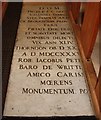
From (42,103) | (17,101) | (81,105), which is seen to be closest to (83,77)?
(81,105)

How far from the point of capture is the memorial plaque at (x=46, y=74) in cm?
129

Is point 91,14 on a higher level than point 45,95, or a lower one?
higher

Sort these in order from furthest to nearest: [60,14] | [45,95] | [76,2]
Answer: [60,14]
[76,2]
[45,95]

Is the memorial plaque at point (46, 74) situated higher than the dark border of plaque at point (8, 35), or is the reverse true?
the dark border of plaque at point (8, 35)

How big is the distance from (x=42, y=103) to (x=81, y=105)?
0.78 ft

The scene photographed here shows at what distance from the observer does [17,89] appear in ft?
4.59

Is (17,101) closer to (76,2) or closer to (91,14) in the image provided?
A: (91,14)

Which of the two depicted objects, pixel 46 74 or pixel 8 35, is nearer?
pixel 46 74

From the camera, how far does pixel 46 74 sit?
60.6 inches

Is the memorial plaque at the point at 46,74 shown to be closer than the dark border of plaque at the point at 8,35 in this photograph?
Yes

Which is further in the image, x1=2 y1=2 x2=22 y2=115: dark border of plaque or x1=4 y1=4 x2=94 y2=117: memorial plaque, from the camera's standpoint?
x1=2 y1=2 x2=22 y2=115: dark border of plaque

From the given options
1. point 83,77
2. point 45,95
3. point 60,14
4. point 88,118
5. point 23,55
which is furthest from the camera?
point 60,14

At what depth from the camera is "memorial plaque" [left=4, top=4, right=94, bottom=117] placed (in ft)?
4.22

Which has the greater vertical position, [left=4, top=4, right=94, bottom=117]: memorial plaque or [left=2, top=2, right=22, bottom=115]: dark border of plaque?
[left=2, top=2, right=22, bottom=115]: dark border of plaque
